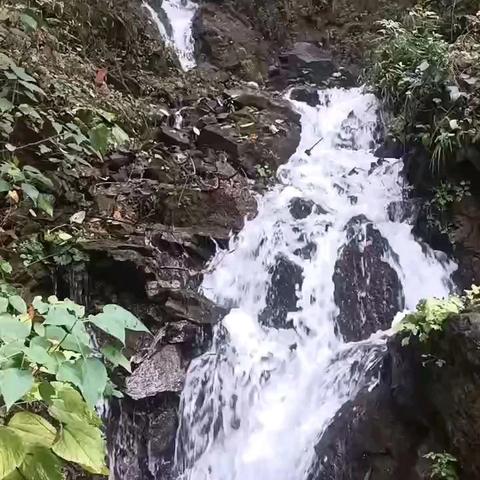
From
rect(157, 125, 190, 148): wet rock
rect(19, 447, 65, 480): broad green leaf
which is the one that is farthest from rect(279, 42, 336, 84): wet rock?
rect(19, 447, 65, 480): broad green leaf

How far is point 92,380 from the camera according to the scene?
57.5 inches

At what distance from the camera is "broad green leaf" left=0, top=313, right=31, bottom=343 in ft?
4.69

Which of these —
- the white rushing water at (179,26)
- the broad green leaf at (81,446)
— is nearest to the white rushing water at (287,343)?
the broad green leaf at (81,446)

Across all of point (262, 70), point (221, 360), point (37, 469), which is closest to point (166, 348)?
point (221, 360)

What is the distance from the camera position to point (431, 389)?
362 cm

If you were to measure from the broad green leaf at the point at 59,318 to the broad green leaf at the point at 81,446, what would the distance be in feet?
0.92

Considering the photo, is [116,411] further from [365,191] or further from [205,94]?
[205,94]

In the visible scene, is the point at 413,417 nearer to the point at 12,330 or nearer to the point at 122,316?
the point at 122,316

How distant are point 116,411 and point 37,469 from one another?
306cm

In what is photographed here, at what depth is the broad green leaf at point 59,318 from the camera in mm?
1495

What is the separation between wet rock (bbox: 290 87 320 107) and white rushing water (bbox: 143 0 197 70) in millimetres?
2111

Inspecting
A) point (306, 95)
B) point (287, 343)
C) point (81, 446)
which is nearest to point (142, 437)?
point (287, 343)

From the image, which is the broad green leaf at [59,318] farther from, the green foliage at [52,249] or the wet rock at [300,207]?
the wet rock at [300,207]

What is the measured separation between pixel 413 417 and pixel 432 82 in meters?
4.16
